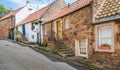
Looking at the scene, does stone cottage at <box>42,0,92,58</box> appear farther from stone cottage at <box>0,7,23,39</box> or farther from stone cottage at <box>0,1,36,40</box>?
stone cottage at <box>0,7,23,39</box>

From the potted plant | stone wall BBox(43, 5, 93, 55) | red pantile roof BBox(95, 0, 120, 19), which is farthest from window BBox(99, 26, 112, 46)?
stone wall BBox(43, 5, 93, 55)

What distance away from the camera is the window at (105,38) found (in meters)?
12.8

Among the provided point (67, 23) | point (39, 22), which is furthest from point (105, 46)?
point (39, 22)

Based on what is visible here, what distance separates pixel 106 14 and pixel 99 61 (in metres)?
3.35

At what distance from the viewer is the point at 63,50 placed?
1894cm

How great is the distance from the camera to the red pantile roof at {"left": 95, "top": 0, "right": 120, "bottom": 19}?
1274 centimetres

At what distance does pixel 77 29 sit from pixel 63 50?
297 cm

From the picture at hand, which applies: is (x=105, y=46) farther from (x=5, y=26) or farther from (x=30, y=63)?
(x=5, y=26)

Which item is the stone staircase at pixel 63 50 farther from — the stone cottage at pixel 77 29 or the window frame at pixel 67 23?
the window frame at pixel 67 23

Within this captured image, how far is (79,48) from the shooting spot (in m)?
17.2

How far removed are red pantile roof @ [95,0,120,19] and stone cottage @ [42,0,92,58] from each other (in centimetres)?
97

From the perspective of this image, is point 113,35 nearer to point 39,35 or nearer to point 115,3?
point 115,3

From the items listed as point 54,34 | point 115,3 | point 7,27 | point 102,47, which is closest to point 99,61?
point 102,47

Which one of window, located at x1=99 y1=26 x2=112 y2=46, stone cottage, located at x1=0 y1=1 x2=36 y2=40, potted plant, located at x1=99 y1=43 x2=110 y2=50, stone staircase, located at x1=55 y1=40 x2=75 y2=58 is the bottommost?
stone staircase, located at x1=55 y1=40 x2=75 y2=58
